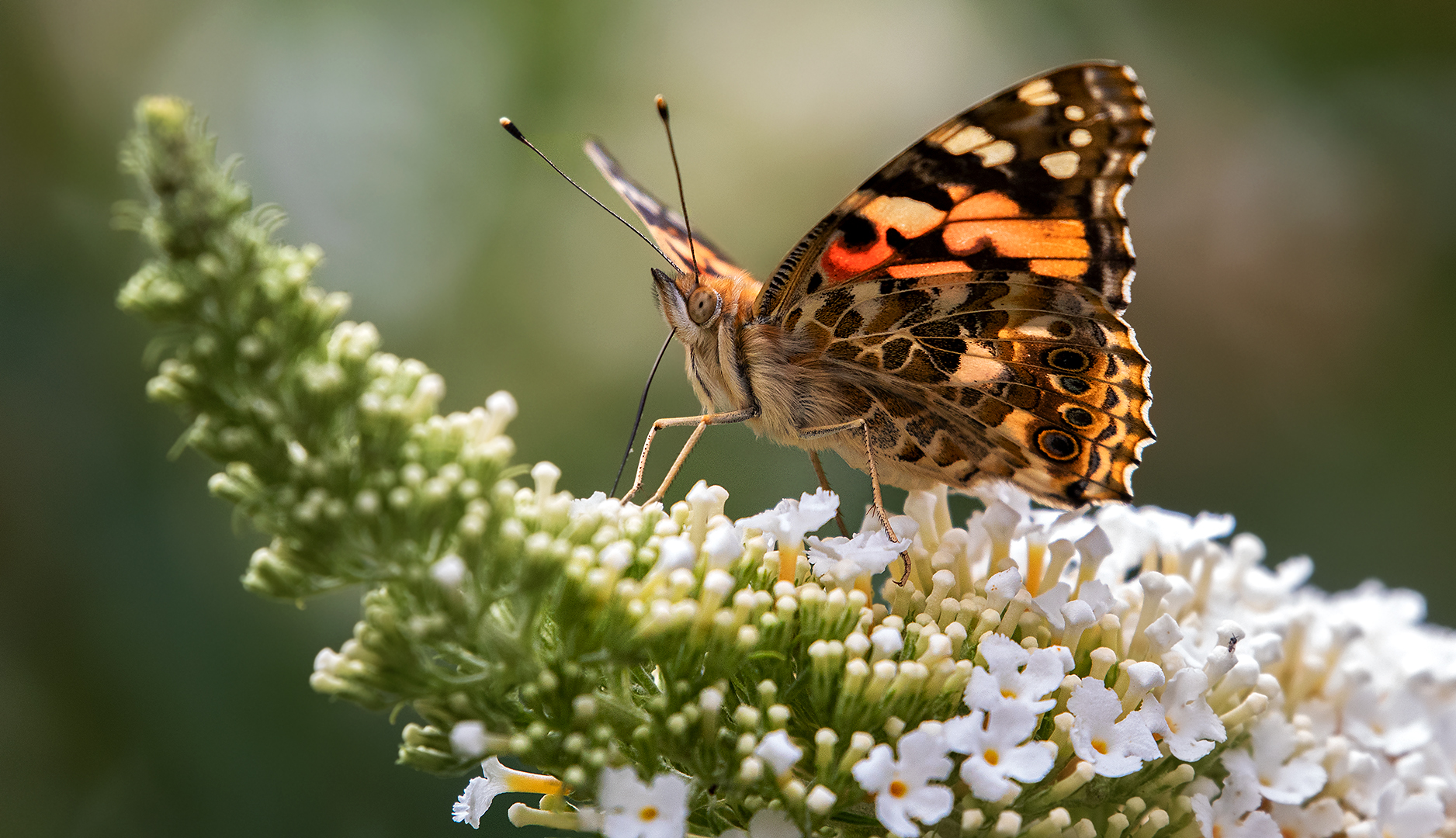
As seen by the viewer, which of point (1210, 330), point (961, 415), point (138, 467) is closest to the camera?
point (961, 415)

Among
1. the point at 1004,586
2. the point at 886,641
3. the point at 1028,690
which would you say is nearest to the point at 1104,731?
the point at 1028,690

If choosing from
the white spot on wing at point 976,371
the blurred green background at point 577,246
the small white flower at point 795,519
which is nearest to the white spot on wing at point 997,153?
the white spot on wing at point 976,371

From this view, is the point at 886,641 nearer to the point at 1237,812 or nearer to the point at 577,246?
the point at 1237,812

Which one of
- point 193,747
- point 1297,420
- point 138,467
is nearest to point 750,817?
point 193,747

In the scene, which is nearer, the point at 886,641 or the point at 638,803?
the point at 638,803

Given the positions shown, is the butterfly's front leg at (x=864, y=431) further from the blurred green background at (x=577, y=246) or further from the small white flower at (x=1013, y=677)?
the blurred green background at (x=577, y=246)

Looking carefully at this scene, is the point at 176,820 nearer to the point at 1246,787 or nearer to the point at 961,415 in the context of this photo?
the point at 961,415

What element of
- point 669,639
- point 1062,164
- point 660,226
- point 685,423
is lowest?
point 669,639
